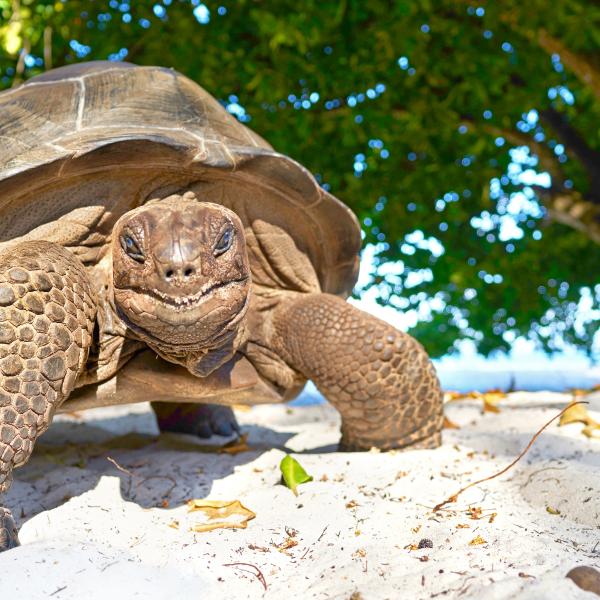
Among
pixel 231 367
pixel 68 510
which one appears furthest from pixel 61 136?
pixel 68 510

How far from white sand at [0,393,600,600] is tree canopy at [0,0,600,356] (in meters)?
2.82

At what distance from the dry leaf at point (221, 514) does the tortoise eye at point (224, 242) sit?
83 centimetres

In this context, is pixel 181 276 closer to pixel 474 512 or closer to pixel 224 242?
pixel 224 242

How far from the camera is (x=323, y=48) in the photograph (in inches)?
241

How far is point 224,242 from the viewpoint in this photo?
89.8 inches

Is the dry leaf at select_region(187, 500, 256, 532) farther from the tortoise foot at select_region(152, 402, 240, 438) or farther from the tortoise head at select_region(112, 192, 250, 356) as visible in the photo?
the tortoise foot at select_region(152, 402, 240, 438)

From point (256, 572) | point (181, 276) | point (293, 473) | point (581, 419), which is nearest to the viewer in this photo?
point (256, 572)

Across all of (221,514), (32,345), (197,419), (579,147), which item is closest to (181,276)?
(32,345)

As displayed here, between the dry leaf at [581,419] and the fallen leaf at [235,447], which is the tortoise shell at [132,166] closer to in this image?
the fallen leaf at [235,447]

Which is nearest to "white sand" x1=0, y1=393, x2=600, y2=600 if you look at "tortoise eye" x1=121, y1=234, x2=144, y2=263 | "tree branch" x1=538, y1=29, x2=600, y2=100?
"tortoise eye" x1=121, y1=234, x2=144, y2=263

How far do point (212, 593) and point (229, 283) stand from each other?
3.06ft

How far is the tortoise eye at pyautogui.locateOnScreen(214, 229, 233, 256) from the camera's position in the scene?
88.7 inches

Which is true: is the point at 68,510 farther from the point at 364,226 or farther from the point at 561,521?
the point at 364,226

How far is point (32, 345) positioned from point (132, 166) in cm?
79
